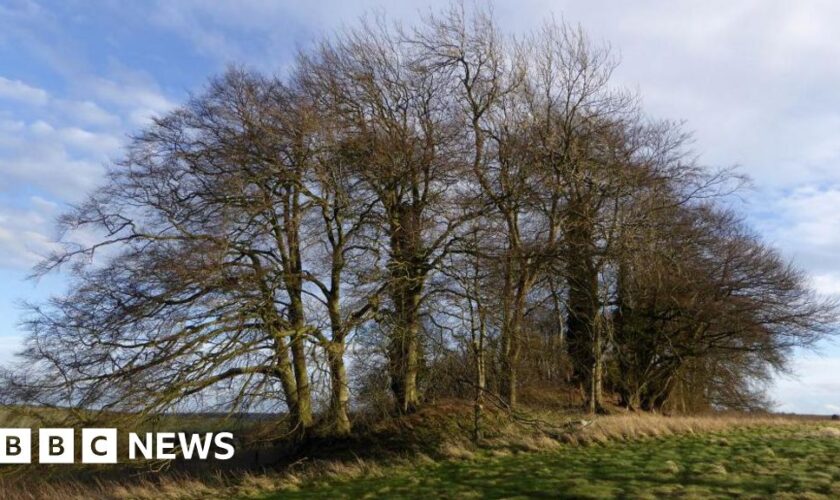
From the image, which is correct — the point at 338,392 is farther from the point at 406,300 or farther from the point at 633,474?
the point at 633,474

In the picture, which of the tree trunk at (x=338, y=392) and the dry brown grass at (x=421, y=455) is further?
the tree trunk at (x=338, y=392)

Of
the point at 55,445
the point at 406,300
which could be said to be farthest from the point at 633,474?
the point at 55,445

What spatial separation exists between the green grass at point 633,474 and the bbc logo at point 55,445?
4.11m

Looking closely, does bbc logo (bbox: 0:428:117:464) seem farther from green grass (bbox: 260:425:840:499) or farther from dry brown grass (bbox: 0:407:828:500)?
green grass (bbox: 260:425:840:499)

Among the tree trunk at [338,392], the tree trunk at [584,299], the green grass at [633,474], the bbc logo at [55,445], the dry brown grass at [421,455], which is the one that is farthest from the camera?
the tree trunk at [584,299]

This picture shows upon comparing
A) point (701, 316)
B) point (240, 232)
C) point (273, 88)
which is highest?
point (273, 88)

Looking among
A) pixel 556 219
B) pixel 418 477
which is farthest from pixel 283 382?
pixel 556 219

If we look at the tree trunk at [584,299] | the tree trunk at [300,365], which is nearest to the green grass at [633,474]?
the tree trunk at [300,365]

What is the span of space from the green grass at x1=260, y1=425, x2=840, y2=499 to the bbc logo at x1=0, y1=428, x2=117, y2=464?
162 inches

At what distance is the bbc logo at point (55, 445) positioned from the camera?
14594 mm

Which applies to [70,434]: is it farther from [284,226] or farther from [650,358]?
[650,358]

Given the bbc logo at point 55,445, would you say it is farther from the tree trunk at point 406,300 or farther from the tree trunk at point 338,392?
the tree trunk at point 406,300

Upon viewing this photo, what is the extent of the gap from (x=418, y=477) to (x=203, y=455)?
6.05 m

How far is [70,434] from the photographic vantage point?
579 inches
